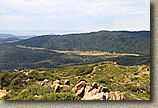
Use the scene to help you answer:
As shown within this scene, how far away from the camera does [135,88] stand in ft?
21.6

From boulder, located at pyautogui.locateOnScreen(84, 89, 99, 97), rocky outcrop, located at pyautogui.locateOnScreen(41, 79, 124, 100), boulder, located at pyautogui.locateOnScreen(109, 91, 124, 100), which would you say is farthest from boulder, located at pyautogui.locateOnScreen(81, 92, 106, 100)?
boulder, located at pyautogui.locateOnScreen(109, 91, 124, 100)

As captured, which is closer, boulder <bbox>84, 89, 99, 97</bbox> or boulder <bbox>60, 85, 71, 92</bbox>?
boulder <bbox>84, 89, 99, 97</bbox>

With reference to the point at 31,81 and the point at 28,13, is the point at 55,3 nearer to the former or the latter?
the point at 28,13

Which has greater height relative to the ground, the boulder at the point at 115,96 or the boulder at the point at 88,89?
the boulder at the point at 88,89

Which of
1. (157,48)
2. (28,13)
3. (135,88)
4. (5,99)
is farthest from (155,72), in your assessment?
(28,13)

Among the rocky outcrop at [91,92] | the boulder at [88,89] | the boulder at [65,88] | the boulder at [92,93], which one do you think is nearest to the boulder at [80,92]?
the rocky outcrop at [91,92]

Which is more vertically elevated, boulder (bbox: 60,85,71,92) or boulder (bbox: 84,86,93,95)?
boulder (bbox: 84,86,93,95)

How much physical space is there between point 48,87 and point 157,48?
4397 mm

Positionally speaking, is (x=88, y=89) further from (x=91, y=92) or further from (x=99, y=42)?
(x=99, y=42)

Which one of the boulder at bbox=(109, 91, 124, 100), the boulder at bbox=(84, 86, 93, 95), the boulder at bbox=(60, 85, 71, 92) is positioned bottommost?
the boulder at bbox=(109, 91, 124, 100)

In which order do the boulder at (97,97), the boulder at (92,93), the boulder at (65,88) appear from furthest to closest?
the boulder at (65,88)
the boulder at (92,93)
the boulder at (97,97)

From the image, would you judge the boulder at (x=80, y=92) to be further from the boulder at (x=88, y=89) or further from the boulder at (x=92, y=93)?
the boulder at (x=92, y=93)

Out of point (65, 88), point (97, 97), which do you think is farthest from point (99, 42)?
point (97, 97)

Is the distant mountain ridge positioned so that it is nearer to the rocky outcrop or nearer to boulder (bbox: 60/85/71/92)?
boulder (bbox: 60/85/71/92)
